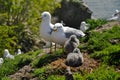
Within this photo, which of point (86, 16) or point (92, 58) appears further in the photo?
point (86, 16)

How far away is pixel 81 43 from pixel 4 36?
11.0 m

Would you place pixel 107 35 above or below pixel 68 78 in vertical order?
above

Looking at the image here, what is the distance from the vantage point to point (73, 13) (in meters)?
33.8

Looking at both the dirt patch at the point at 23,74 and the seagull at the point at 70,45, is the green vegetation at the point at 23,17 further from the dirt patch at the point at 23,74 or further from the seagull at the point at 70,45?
the dirt patch at the point at 23,74

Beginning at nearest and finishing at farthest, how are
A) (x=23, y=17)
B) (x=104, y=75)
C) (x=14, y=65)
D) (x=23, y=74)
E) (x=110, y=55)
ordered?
(x=104, y=75) → (x=110, y=55) → (x=23, y=74) → (x=14, y=65) → (x=23, y=17)

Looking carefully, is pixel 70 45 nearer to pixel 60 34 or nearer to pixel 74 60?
pixel 60 34

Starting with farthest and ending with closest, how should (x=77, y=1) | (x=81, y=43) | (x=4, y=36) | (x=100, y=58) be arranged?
(x=77, y=1) → (x=4, y=36) → (x=81, y=43) → (x=100, y=58)

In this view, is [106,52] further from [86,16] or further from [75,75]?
[86,16]

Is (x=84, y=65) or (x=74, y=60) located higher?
(x=74, y=60)

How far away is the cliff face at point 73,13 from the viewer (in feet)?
110

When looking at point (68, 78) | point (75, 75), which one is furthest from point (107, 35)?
point (68, 78)

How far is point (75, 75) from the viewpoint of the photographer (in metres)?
10.2

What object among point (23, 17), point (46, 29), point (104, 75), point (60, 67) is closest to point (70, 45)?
point (60, 67)

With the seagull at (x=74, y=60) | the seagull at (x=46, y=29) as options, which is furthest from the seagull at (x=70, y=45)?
the seagull at (x=46, y=29)
